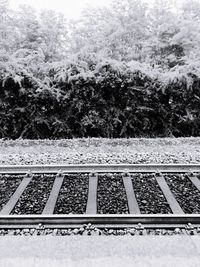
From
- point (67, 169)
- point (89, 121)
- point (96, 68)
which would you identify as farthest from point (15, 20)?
point (67, 169)

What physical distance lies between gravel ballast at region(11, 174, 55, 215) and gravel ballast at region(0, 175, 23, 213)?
0.21 meters

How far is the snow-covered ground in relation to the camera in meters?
6.57

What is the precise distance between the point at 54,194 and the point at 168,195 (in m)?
1.70

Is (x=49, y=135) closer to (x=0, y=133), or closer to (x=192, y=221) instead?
(x=0, y=133)

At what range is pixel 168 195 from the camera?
4.76m

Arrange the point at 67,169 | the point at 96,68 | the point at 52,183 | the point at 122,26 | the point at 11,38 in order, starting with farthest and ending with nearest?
the point at 122,26 < the point at 11,38 < the point at 96,68 < the point at 67,169 < the point at 52,183

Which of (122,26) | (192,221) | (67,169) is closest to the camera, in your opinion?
(192,221)

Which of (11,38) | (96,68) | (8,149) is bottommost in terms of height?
(8,149)

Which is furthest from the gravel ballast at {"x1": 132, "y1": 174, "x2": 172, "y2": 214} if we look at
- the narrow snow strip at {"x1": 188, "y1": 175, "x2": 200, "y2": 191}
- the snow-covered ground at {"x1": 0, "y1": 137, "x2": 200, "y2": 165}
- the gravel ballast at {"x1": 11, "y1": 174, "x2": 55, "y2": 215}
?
the gravel ballast at {"x1": 11, "y1": 174, "x2": 55, "y2": 215}

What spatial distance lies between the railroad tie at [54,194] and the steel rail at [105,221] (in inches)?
13.6

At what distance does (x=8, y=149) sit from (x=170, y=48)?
5.54 m

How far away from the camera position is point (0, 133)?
8.62 meters

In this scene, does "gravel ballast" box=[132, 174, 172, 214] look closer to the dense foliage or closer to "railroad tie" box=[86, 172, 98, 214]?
"railroad tie" box=[86, 172, 98, 214]

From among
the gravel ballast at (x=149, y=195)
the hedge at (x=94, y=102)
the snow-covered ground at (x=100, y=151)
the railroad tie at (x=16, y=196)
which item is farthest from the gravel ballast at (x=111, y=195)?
the hedge at (x=94, y=102)
